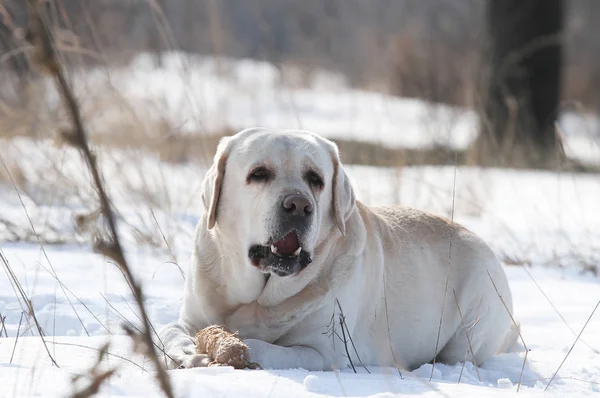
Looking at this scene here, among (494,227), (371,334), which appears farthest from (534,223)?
(371,334)

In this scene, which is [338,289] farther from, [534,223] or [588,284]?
[534,223]

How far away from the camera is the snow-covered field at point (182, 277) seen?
267cm

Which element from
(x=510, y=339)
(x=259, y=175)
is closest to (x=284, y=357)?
(x=259, y=175)

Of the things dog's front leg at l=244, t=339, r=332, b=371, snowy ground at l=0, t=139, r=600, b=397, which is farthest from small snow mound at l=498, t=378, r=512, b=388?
dog's front leg at l=244, t=339, r=332, b=371

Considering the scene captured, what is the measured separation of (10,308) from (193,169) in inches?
151

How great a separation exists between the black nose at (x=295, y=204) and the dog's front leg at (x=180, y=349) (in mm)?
645

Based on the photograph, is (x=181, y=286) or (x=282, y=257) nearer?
(x=282, y=257)

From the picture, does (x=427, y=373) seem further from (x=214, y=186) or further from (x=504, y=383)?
(x=214, y=186)

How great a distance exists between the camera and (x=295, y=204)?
3.27 metres

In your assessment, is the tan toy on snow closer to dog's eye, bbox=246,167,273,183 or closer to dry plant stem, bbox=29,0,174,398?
dog's eye, bbox=246,167,273,183

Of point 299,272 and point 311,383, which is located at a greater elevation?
point 299,272

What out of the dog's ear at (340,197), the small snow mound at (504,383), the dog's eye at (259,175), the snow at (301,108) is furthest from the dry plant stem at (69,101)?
the snow at (301,108)

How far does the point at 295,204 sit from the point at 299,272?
0.33m

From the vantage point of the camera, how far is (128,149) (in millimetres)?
6848
